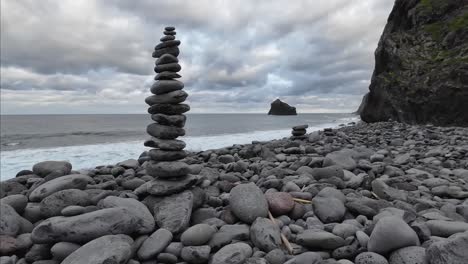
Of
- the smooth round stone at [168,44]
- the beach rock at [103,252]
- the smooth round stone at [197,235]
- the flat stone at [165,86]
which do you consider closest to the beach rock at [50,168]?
the flat stone at [165,86]

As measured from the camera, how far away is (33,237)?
427 centimetres

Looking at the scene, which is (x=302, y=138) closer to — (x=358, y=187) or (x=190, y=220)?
(x=358, y=187)

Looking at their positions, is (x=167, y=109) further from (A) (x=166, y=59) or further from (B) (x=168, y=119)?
(A) (x=166, y=59)

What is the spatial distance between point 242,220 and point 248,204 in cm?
26

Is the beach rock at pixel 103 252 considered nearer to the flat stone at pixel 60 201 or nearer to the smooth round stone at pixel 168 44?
the flat stone at pixel 60 201

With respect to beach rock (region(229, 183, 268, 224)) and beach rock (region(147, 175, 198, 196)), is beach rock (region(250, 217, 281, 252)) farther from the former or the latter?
beach rock (region(147, 175, 198, 196))

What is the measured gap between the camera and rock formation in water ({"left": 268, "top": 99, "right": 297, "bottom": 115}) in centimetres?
14375

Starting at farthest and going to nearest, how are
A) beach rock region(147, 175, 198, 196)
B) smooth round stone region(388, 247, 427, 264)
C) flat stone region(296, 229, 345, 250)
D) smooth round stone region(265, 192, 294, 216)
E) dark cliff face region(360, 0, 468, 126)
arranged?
dark cliff face region(360, 0, 468, 126) < beach rock region(147, 175, 198, 196) < smooth round stone region(265, 192, 294, 216) < flat stone region(296, 229, 345, 250) < smooth round stone region(388, 247, 427, 264)

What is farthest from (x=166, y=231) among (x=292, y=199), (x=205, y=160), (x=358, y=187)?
(x=205, y=160)

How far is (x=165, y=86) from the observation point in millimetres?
5715

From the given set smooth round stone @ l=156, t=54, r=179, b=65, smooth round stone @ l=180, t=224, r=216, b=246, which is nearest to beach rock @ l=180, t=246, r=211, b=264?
smooth round stone @ l=180, t=224, r=216, b=246

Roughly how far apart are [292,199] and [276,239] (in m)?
1.16

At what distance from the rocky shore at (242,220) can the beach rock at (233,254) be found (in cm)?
1

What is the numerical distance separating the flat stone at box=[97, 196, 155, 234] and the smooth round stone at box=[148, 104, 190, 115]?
1.67 metres
